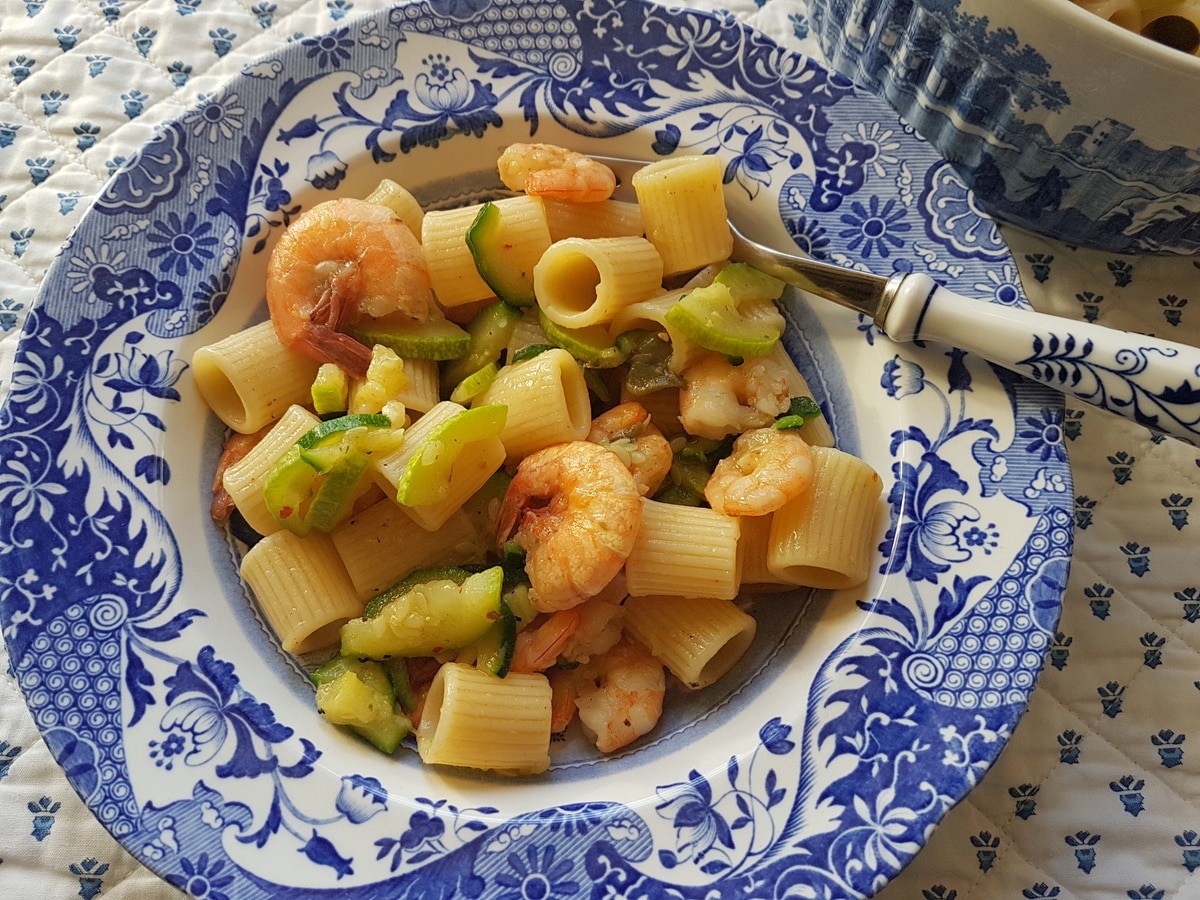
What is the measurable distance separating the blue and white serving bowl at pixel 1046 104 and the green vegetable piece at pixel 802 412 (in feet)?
2.57

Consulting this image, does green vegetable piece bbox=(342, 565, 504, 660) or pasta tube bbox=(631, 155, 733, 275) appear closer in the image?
green vegetable piece bbox=(342, 565, 504, 660)

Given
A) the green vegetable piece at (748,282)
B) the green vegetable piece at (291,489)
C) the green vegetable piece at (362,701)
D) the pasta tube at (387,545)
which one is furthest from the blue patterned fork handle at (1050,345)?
the green vegetable piece at (362,701)

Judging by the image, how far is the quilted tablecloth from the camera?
1.90m

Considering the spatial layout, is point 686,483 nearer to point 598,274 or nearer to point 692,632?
point 692,632

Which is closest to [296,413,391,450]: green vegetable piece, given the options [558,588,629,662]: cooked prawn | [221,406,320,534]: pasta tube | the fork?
[221,406,320,534]: pasta tube

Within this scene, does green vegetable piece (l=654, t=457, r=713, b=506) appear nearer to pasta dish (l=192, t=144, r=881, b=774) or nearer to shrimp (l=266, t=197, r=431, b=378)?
pasta dish (l=192, t=144, r=881, b=774)

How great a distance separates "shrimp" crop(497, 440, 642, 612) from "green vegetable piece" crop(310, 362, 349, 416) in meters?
0.43

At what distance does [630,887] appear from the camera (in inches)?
61.1

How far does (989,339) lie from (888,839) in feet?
3.17

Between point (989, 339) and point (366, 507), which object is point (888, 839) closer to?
point (989, 339)

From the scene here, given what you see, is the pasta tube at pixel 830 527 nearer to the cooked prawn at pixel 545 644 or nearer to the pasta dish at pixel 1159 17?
the cooked prawn at pixel 545 644

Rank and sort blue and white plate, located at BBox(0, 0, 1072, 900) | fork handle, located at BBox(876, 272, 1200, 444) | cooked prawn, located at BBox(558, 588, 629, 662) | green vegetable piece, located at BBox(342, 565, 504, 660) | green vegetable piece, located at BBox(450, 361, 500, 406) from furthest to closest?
green vegetable piece, located at BBox(450, 361, 500, 406)
cooked prawn, located at BBox(558, 588, 629, 662)
green vegetable piece, located at BBox(342, 565, 504, 660)
fork handle, located at BBox(876, 272, 1200, 444)
blue and white plate, located at BBox(0, 0, 1072, 900)

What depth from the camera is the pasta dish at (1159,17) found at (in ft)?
6.63

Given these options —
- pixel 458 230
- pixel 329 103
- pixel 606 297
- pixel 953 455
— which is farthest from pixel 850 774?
pixel 329 103
